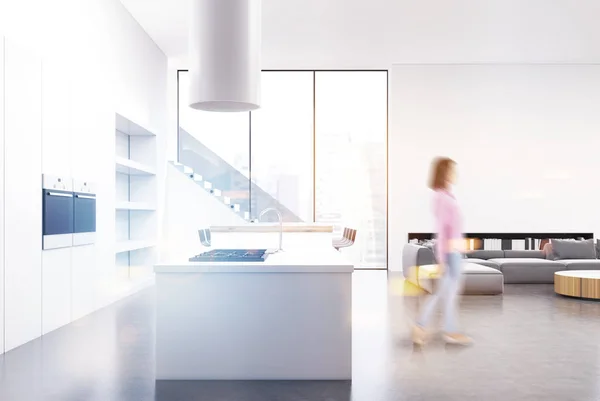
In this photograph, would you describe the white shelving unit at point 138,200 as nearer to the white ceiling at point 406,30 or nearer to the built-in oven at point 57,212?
the white ceiling at point 406,30

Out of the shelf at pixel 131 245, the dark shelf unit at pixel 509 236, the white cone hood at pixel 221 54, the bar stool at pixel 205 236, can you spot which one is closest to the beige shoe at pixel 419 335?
the white cone hood at pixel 221 54

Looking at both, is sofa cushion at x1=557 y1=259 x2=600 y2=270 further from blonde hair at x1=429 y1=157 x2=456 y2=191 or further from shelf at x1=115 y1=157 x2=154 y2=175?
shelf at x1=115 y1=157 x2=154 y2=175

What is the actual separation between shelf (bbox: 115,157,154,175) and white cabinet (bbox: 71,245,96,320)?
1854 mm

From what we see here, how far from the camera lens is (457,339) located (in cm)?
582

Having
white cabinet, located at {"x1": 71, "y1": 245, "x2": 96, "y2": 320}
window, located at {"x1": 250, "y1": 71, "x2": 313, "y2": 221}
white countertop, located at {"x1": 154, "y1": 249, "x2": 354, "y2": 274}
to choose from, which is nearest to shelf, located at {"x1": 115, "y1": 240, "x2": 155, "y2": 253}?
white cabinet, located at {"x1": 71, "y1": 245, "x2": 96, "y2": 320}

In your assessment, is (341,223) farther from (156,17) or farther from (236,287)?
(236,287)

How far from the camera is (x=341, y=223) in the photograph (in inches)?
538

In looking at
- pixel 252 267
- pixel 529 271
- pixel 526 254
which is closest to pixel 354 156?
pixel 526 254

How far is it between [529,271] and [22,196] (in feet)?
26.2

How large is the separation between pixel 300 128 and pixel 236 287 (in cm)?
937

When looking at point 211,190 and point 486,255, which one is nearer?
point 486,255

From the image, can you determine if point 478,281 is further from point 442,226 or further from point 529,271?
point 442,226

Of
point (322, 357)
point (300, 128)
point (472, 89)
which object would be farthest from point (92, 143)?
point (472, 89)

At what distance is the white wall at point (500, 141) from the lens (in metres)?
13.0
